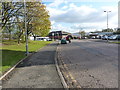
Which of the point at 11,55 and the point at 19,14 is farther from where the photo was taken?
the point at 19,14

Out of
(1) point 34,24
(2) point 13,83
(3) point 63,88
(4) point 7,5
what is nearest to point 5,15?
(4) point 7,5

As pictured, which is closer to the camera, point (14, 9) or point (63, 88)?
point (63, 88)

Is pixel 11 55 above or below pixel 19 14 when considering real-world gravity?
below

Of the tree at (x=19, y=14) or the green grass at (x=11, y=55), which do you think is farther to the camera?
the tree at (x=19, y=14)

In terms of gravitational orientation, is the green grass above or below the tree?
below

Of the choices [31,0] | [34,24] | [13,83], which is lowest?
[13,83]

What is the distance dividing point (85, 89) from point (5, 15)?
20.1 m

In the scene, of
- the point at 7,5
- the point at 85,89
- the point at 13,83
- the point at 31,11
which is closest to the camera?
the point at 85,89

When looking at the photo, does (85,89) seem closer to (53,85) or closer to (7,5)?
(53,85)

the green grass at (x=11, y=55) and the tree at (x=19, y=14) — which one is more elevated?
the tree at (x=19, y=14)

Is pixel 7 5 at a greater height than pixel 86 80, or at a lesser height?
greater

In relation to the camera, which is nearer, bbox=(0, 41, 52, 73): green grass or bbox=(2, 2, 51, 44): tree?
bbox=(0, 41, 52, 73): green grass

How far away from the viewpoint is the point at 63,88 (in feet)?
16.1

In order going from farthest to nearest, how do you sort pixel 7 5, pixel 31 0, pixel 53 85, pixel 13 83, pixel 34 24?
pixel 34 24, pixel 31 0, pixel 7 5, pixel 13 83, pixel 53 85
